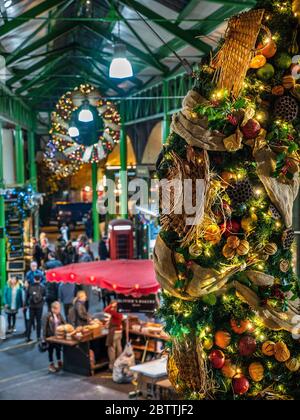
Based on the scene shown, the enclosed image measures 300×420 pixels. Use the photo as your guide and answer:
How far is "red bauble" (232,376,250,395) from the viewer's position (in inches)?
175

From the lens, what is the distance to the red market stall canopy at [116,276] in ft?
37.0

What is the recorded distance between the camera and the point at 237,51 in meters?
4.28

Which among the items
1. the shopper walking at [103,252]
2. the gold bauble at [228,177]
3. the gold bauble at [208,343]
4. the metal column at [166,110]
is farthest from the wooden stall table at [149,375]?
the shopper walking at [103,252]

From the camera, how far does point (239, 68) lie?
4227mm

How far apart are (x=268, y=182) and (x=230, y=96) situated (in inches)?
24.5

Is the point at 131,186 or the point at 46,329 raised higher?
the point at 131,186

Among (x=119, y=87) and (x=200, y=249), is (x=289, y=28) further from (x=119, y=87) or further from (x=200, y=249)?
(x=119, y=87)

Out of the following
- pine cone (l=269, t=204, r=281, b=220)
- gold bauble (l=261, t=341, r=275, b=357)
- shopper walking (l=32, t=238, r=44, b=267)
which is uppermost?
pine cone (l=269, t=204, r=281, b=220)

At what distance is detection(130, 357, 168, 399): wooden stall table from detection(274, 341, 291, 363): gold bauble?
599cm

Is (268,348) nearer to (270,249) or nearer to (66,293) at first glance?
(270,249)

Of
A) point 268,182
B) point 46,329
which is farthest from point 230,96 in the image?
point 46,329

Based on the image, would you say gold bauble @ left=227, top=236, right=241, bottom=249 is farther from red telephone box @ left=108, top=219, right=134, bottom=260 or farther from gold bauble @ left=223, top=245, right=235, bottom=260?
red telephone box @ left=108, top=219, right=134, bottom=260

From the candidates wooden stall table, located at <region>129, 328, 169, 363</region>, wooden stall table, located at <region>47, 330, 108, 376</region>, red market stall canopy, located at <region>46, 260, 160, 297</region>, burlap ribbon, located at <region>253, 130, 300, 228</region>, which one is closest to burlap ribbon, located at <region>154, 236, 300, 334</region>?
burlap ribbon, located at <region>253, 130, 300, 228</region>

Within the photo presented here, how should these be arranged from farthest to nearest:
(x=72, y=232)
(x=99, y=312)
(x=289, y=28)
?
(x=72, y=232), (x=99, y=312), (x=289, y=28)
